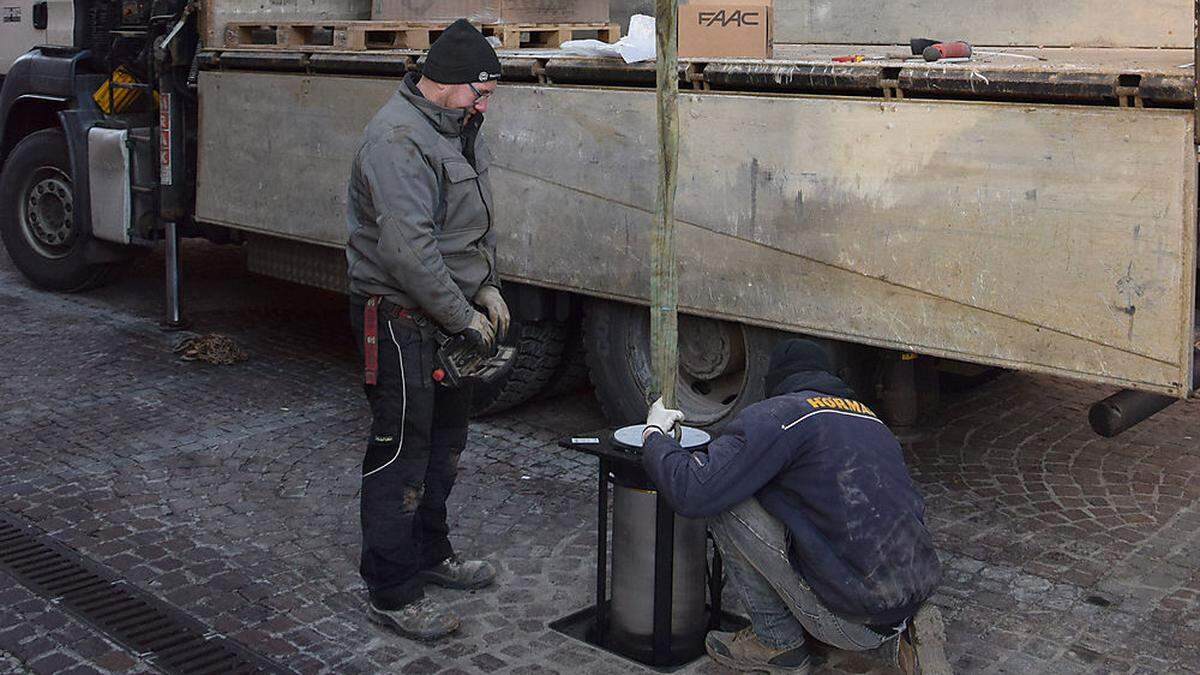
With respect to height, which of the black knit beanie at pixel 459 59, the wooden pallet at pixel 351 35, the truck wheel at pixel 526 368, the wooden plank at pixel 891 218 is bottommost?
the truck wheel at pixel 526 368

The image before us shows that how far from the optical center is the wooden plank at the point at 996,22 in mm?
7105

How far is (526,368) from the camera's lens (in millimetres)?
7680

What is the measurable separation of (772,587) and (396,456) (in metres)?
1.38

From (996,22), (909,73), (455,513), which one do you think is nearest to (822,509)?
(909,73)

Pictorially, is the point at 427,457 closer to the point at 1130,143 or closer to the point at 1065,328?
the point at 1065,328

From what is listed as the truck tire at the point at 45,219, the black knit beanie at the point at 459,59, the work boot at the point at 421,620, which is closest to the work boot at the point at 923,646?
the work boot at the point at 421,620

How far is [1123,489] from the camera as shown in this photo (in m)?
6.81

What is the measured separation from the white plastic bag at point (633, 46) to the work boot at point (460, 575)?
2.30 meters

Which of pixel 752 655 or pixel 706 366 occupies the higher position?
pixel 706 366

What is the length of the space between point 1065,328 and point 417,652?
8.43ft

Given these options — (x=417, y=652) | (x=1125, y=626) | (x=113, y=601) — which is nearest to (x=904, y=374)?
(x=1125, y=626)

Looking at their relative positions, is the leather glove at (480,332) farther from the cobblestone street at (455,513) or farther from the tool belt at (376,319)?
the cobblestone street at (455,513)

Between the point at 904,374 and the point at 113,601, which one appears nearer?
the point at 113,601

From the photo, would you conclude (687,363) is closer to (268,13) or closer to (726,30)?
(726,30)
